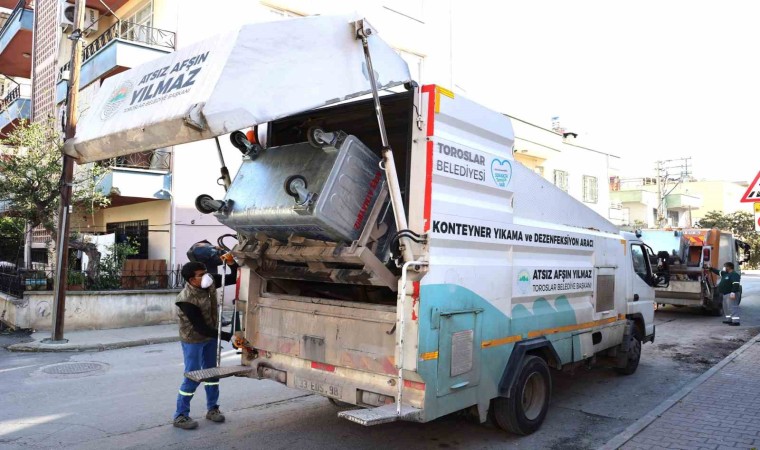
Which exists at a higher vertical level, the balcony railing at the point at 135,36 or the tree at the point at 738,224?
the balcony railing at the point at 135,36

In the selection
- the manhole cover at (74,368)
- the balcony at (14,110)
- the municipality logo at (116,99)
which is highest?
the balcony at (14,110)

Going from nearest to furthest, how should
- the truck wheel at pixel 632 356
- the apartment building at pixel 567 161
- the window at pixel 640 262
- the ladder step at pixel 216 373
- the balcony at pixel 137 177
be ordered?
the ladder step at pixel 216 373 < the truck wheel at pixel 632 356 < the window at pixel 640 262 < the balcony at pixel 137 177 < the apartment building at pixel 567 161

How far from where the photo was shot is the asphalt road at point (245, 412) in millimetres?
5156

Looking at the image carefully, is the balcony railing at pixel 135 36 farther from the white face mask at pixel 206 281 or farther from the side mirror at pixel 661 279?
the side mirror at pixel 661 279

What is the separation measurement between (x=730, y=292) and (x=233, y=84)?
538 inches

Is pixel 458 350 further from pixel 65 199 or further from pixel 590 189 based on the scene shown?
pixel 590 189

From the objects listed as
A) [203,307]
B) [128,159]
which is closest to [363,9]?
[128,159]

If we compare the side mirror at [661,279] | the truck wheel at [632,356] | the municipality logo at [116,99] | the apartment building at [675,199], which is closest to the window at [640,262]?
the side mirror at [661,279]

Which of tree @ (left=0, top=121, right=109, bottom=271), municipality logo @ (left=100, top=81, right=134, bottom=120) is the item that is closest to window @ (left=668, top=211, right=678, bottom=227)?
tree @ (left=0, top=121, right=109, bottom=271)

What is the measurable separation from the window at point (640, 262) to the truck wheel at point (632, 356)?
0.80m

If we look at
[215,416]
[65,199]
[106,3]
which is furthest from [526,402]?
[106,3]

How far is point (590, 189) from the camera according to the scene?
1150 inches

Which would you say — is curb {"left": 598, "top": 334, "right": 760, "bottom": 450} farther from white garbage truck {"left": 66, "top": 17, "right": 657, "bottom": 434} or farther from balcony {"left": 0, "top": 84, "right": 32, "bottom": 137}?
balcony {"left": 0, "top": 84, "right": 32, "bottom": 137}

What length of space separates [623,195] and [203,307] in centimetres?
4493
